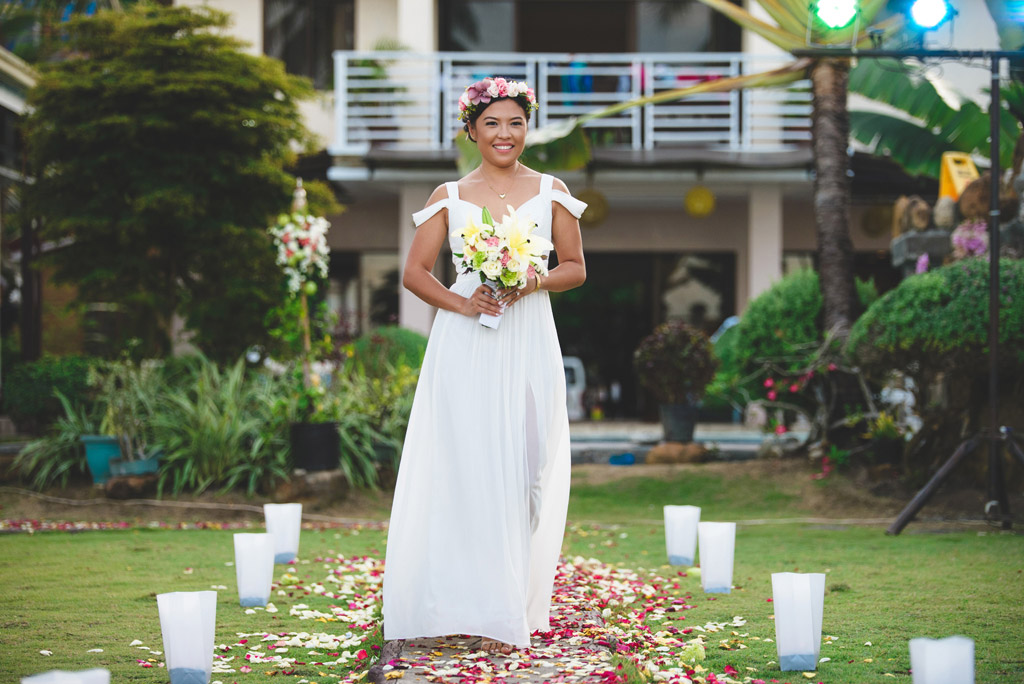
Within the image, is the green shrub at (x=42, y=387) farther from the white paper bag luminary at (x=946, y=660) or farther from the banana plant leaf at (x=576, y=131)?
the white paper bag luminary at (x=946, y=660)

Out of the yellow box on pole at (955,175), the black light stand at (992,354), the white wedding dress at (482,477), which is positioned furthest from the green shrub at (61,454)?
the yellow box on pole at (955,175)

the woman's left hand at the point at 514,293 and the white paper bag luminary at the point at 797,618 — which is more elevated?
the woman's left hand at the point at 514,293

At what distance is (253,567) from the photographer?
4.73 m

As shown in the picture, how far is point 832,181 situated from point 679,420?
112 inches

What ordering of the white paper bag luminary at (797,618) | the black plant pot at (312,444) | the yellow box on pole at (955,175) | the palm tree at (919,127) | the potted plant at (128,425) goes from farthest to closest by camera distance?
the palm tree at (919,127)
the yellow box on pole at (955,175)
the potted plant at (128,425)
the black plant pot at (312,444)
the white paper bag luminary at (797,618)

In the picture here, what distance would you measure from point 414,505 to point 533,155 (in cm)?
790

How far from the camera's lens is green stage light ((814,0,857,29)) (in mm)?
7285

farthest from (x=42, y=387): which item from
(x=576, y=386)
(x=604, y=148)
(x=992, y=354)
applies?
(x=992, y=354)

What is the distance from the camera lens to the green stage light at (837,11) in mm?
7285

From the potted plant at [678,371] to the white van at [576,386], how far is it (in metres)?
4.98

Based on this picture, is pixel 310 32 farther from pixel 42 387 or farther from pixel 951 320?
pixel 951 320

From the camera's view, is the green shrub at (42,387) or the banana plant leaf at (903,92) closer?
the green shrub at (42,387)

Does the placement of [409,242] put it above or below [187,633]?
above

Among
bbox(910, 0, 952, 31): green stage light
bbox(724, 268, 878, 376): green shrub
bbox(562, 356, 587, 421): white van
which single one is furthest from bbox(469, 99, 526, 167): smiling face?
bbox(562, 356, 587, 421): white van
